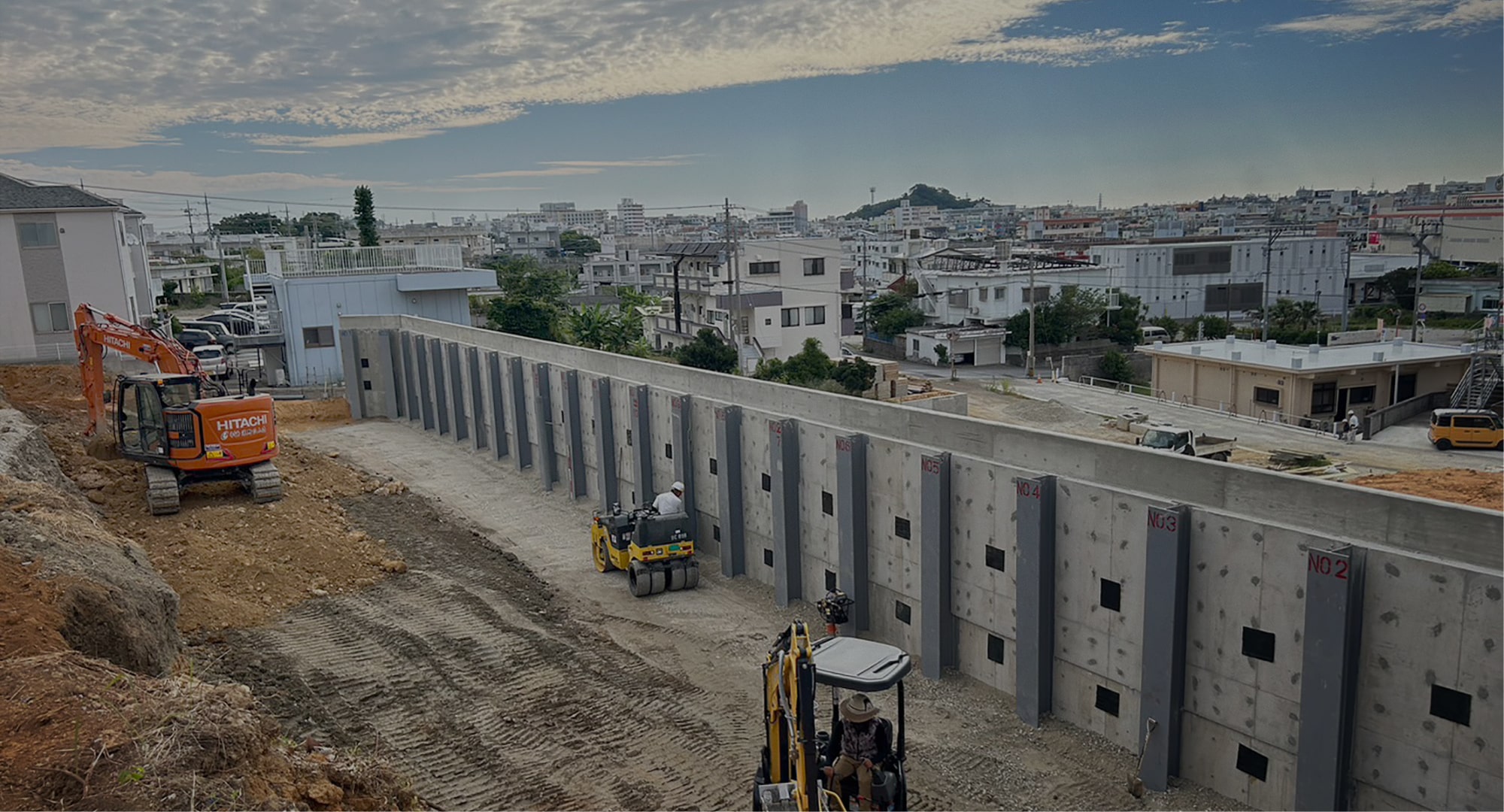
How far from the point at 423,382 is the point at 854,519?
2110 cm

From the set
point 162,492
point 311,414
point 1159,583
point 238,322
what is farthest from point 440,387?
point 238,322

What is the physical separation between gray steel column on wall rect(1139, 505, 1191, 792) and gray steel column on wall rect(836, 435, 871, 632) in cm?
459

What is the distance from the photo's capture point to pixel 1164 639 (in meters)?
9.61

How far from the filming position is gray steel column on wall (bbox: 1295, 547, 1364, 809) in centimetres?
823

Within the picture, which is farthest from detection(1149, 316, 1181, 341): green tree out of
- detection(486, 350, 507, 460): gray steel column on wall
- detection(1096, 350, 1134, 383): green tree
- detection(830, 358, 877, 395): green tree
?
detection(486, 350, 507, 460): gray steel column on wall

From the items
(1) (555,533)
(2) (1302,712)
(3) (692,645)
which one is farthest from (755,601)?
(2) (1302,712)

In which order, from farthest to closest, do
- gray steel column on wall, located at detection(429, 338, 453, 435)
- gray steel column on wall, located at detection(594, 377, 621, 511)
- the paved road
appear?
gray steel column on wall, located at detection(429, 338, 453, 435), the paved road, gray steel column on wall, located at detection(594, 377, 621, 511)

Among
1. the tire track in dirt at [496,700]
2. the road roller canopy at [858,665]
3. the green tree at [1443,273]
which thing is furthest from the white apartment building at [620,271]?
the road roller canopy at [858,665]

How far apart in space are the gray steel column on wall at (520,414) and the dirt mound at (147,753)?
16174 millimetres

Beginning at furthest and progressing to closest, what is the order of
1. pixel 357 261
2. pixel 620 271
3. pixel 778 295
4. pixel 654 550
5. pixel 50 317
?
pixel 620 271 < pixel 778 295 < pixel 357 261 < pixel 50 317 < pixel 654 550

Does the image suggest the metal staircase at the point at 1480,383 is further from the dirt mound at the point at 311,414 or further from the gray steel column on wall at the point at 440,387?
the dirt mound at the point at 311,414

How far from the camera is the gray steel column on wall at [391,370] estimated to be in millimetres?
32281

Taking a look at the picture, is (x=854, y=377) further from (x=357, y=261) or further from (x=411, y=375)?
(x=357, y=261)

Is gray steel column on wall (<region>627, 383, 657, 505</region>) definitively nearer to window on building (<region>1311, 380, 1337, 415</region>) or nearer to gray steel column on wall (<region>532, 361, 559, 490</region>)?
gray steel column on wall (<region>532, 361, 559, 490</region>)
